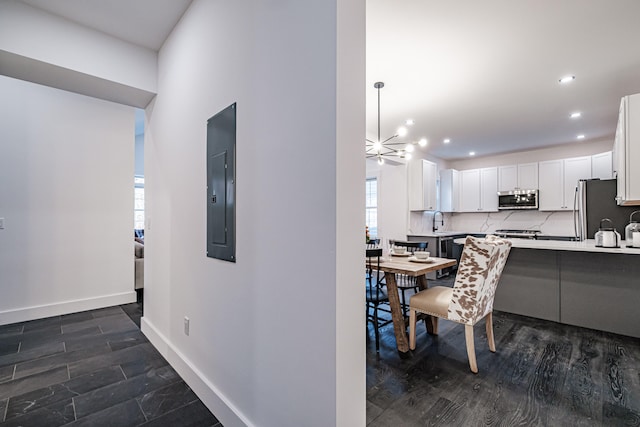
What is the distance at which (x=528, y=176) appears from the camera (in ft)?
19.8

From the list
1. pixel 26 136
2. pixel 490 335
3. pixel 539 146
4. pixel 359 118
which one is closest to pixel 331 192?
pixel 359 118

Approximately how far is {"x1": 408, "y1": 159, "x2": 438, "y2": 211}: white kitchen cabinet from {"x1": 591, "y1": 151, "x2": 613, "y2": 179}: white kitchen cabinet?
9.15 ft

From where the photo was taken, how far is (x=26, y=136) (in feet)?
10.9

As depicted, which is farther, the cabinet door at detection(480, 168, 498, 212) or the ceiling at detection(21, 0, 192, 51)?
the cabinet door at detection(480, 168, 498, 212)

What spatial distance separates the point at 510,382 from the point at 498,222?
5.54 meters

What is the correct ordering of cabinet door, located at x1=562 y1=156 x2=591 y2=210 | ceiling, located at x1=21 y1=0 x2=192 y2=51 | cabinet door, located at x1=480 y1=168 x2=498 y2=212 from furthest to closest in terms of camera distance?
cabinet door, located at x1=480 y1=168 x2=498 y2=212 < cabinet door, located at x1=562 y1=156 x2=591 y2=210 < ceiling, located at x1=21 y1=0 x2=192 y2=51

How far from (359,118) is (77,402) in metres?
2.47

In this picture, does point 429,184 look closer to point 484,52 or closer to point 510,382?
point 484,52

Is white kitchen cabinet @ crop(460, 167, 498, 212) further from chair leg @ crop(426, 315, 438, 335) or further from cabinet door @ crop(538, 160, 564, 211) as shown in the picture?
chair leg @ crop(426, 315, 438, 335)

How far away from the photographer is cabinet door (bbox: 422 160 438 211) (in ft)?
19.5

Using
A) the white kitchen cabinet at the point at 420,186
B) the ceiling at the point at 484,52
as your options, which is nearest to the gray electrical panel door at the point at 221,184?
the ceiling at the point at 484,52

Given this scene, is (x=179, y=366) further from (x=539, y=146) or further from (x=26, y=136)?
(x=539, y=146)

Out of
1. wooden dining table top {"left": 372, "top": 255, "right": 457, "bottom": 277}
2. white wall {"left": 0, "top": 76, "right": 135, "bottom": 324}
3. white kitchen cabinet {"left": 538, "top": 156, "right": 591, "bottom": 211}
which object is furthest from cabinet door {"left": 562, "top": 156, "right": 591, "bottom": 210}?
white wall {"left": 0, "top": 76, "right": 135, "bottom": 324}

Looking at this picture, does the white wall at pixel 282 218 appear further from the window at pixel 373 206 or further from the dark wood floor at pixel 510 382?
the window at pixel 373 206
